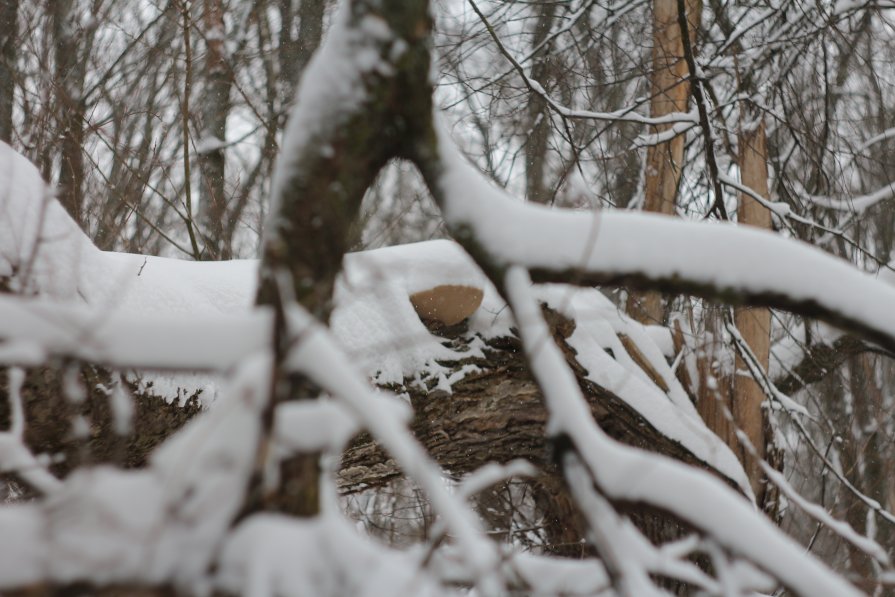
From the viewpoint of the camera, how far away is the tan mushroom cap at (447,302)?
3021 mm

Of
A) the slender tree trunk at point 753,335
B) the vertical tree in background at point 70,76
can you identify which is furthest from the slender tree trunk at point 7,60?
the slender tree trunk at point 753,335

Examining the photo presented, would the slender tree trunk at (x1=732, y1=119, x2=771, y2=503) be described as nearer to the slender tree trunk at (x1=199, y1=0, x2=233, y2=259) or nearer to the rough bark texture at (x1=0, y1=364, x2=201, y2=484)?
the rough bark texture at (x1=0, y1=364, x2=201, y2=484)

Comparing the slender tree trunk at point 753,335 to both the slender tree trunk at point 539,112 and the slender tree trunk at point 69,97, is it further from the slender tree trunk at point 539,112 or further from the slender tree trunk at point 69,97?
the slender tree trunk at point 69,97

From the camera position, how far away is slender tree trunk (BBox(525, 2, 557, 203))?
3.75 meters

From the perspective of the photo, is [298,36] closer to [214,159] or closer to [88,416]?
[214,159]

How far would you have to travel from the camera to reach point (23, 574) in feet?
2.54

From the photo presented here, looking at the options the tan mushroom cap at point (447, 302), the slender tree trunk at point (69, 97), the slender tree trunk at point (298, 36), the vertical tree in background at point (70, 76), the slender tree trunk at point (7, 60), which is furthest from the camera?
the slender tree trunk at point (298, 36)

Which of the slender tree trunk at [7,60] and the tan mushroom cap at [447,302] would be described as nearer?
the tan mushroom cap at [447,302]

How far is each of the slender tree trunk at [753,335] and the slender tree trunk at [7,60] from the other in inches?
158

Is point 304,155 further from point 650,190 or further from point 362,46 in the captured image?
point 650,190

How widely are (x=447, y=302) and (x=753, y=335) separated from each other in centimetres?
191

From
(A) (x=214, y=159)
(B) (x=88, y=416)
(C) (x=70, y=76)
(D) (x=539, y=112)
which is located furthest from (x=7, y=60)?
(B) (x=88, y=416)

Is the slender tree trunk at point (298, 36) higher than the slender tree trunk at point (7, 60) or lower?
higher

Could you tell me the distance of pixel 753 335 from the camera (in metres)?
4.01
